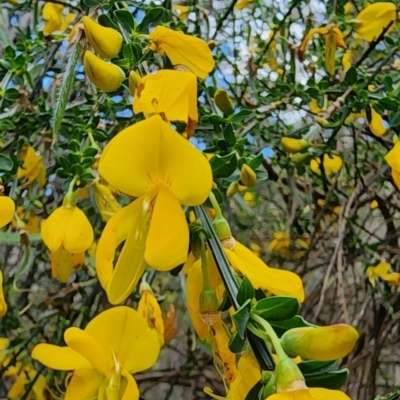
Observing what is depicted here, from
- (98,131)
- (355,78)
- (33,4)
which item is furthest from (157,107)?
(33,4)

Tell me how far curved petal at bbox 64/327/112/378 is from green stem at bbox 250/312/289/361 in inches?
4.3

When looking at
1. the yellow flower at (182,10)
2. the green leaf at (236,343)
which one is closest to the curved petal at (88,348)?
the green leaf at (236,343)

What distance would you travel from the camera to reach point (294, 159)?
0.96 metres

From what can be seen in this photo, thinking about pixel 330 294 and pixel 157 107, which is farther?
pixel 330 294

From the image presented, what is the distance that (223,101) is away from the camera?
2.11 feet

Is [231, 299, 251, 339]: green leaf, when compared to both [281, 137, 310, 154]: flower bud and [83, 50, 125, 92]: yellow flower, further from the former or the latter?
[281, 137, 310, 154]: flower bud

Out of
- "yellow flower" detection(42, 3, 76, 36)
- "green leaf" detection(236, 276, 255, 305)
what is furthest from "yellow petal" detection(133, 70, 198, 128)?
"yellow flower" detection(42, 3, 76, 36)

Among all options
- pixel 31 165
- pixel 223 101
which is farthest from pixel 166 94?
pixel 31 165

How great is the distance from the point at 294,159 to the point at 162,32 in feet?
1.79

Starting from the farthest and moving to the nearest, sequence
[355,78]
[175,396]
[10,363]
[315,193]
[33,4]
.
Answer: [175,396] → [315,193] → [33,4] → [10,363] → [355,78]

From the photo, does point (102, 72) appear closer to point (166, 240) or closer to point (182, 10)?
point (166, 240)

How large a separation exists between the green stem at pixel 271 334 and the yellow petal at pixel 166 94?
13 centimetres

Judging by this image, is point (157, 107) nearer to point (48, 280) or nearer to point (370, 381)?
point (370, 381)

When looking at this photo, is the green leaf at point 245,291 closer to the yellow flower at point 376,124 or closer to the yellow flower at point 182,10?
the yellow flower at point 376,124
